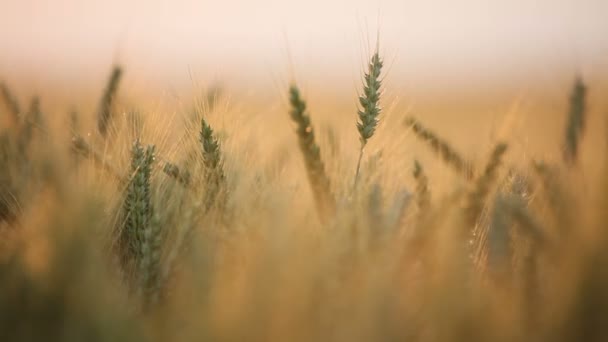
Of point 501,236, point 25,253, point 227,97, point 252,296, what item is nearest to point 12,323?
point 25,253

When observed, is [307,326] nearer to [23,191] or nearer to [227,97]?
[23,191]

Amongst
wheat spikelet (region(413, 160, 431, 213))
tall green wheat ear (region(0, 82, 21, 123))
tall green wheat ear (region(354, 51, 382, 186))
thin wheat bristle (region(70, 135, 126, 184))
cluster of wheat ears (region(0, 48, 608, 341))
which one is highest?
tall green wheat ear (region(0, 82, 21, 123))

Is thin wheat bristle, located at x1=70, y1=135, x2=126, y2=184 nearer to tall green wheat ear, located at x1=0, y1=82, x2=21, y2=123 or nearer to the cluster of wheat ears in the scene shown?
the cluster of wheat ears

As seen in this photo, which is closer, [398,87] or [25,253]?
[25,253]

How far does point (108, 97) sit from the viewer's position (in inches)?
77.9

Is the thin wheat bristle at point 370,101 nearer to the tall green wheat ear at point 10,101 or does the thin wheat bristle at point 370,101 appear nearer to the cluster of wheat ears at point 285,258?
the cluster of wheat ears at point 285,258

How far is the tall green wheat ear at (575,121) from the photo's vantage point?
1.72 m

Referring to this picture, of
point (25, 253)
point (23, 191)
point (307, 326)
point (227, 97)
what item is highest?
point (227, 97)

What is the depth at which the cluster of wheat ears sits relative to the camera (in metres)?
0.73

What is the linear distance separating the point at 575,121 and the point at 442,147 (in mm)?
536

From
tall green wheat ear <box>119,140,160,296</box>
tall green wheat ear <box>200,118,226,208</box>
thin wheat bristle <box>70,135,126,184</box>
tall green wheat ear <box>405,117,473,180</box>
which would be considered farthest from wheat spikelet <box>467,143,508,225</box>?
thin wheat bristle <box>70,135,126,184</box>

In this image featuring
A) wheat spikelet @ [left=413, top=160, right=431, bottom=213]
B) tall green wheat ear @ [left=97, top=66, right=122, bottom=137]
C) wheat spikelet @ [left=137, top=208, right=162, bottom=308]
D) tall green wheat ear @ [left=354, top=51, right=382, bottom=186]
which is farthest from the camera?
tall green wheat ear @ [left=97, top=66, right=122, bottom=137]

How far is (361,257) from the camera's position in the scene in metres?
0.89

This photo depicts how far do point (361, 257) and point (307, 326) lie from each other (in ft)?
0.58
